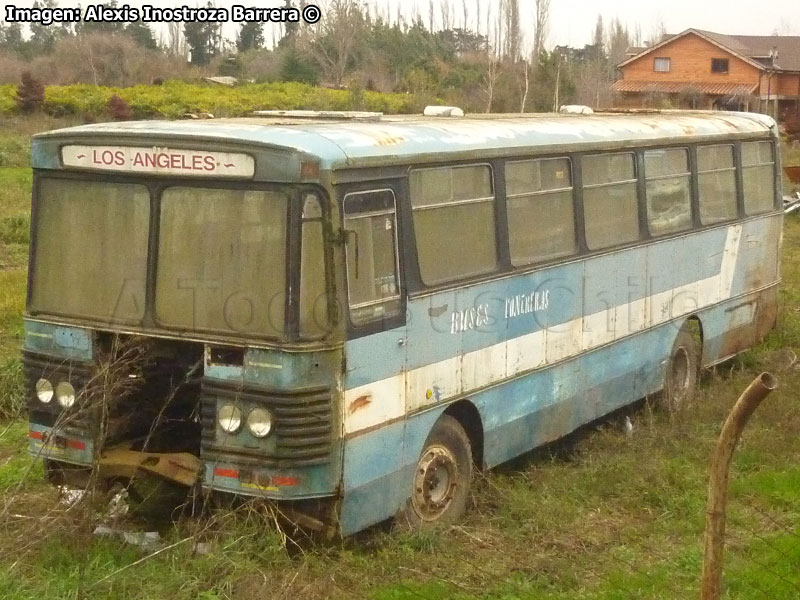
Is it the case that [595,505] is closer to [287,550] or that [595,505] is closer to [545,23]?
[287,550]

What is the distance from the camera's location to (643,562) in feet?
23.4

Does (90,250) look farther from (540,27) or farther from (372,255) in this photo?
(540,27)

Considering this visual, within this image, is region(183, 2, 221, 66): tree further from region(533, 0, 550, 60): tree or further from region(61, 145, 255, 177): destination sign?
region(61, 145, 255, 177): destination sign

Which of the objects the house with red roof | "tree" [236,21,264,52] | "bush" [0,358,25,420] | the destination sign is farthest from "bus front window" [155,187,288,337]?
"tree" [236,21,264,52]

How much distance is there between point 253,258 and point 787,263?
16.2m

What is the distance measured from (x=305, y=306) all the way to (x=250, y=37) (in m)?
59.0

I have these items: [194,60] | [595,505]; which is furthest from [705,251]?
[194,60]

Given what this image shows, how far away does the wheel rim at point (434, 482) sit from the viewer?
759cm

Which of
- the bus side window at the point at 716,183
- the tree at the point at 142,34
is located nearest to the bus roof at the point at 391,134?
the bus side window at the point at 716,183

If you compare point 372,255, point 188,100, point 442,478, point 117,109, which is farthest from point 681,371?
point 188,100

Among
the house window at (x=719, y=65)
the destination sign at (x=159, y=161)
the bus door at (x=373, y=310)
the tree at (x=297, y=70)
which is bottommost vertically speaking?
the bus door at (x=373, y=310)

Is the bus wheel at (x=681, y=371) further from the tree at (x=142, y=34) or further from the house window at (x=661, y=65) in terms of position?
the house window at (x=661, y=65)

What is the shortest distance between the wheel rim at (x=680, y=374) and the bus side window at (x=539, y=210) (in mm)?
2730

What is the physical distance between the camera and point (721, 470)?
14.1 ft
